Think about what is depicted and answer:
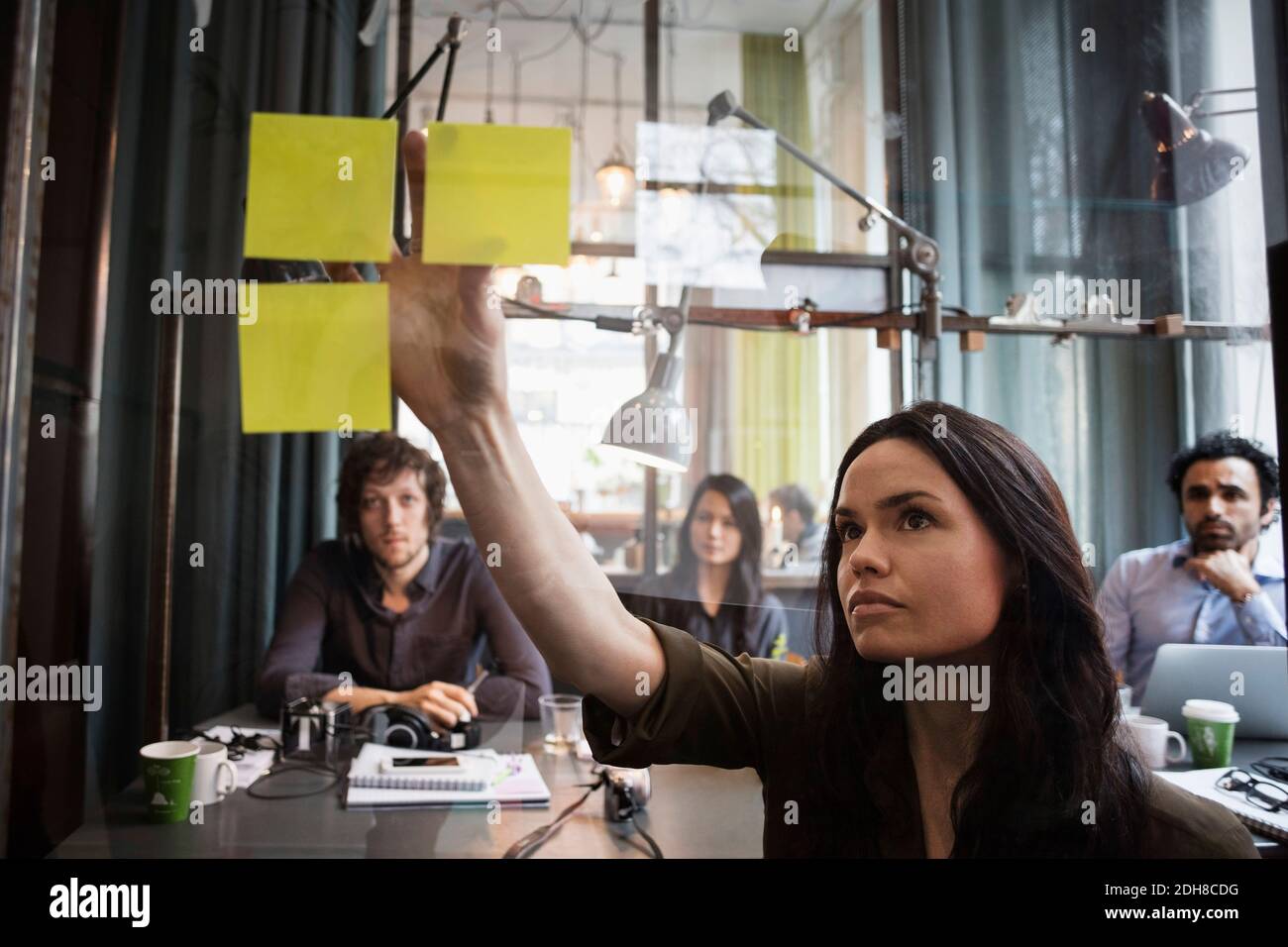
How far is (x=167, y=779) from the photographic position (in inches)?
28.2

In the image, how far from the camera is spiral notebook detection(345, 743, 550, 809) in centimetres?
76

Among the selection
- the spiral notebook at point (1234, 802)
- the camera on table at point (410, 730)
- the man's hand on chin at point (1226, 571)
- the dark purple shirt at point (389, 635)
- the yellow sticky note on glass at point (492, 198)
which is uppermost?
the yellow sticky note on glass at point (492, 198)

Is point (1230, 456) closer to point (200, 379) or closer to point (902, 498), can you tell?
point (902, 498)

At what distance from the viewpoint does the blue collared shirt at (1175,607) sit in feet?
2.53

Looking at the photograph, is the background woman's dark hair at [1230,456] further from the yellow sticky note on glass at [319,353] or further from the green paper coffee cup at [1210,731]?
the yellow sticky note on glass at [319,353]

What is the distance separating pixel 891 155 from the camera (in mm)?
874

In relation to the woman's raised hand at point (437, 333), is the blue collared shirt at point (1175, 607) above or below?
below

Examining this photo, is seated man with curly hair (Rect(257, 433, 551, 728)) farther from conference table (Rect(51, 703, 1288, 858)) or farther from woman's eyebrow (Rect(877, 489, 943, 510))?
woman's eyebrow (Rect(877, 489, 943, 510))

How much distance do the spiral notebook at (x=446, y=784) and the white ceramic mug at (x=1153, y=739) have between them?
1.74 feet

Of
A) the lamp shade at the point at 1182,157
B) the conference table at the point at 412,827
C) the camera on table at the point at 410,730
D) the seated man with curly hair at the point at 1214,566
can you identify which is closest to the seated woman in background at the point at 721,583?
the conference table at the point at 412,827

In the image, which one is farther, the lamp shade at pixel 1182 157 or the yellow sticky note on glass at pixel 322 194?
the lamp shade at pixel 1182 157

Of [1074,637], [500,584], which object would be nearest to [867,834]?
[1074,637]

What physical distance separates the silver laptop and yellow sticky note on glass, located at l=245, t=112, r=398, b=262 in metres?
0.82

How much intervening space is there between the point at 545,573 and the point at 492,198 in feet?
1.08
